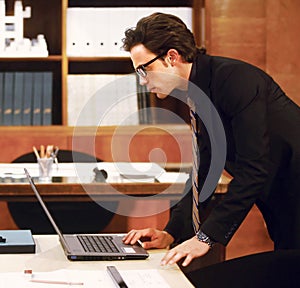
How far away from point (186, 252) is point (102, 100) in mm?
3214

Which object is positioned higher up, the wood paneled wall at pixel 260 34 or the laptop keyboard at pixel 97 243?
the wood paneled wall at pixel 260 34

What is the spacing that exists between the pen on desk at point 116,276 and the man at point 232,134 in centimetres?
19

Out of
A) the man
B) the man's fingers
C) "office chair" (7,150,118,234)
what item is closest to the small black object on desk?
"office chair" (7,150,118,234)

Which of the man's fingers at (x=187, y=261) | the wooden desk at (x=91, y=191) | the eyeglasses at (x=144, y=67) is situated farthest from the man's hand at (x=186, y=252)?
the wooden desk at (x=91, y=191)

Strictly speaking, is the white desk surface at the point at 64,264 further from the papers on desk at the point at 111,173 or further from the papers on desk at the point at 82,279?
the papers on desk at the point at 111,173

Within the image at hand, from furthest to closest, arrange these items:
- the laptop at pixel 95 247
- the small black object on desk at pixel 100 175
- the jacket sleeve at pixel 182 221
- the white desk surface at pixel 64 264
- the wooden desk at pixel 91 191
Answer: the small black object on desk at pixel 100 175 → the wooden desk at pixel 91 191 → the jacket sleeve at pixel 182 221 → the laptop at pixel 95 247 → the white desk surface at pixel 64 264

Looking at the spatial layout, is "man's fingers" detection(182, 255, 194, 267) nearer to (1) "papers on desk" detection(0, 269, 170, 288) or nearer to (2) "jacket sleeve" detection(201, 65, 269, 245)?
(1) "papers on desk" detection(0, 269, 170, 288)

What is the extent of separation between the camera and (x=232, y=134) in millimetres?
2357

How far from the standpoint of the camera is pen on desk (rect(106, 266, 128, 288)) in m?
1.76

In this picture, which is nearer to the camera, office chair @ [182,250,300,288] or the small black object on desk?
office chair @ [182,250,300,288]

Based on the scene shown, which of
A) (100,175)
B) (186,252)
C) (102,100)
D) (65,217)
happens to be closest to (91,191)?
(100,175)

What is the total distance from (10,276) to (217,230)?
0.61 metres

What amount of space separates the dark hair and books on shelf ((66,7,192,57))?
2.73 metres

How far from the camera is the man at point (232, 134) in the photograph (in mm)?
2203
